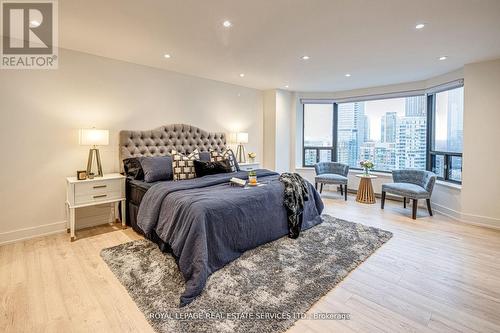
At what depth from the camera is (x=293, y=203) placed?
10.7 feet

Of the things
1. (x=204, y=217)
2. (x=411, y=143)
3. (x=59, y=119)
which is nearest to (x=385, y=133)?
(x=411, y=143)

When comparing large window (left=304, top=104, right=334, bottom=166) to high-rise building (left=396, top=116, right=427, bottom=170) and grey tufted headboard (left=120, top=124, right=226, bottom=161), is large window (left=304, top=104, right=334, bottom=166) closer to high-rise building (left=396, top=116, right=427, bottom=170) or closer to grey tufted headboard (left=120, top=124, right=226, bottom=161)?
high-rise building (left=396, top=116, right=427, bottom=170)

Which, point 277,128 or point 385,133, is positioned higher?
point 277,128

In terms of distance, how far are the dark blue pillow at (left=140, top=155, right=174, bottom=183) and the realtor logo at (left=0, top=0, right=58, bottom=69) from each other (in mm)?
1674

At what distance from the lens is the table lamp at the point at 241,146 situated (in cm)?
538

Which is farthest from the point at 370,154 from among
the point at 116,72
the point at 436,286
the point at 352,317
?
the point at 116,72

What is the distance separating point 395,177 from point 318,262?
3148 mm

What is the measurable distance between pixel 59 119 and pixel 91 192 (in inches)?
42.1

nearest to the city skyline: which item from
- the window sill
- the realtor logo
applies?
the window sill

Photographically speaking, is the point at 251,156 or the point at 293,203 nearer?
the point at 293,203

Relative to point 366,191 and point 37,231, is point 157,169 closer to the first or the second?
point 37,231

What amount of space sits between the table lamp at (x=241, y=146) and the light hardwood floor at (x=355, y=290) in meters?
2.82

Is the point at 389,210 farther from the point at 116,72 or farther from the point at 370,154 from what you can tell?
the point at 116,72

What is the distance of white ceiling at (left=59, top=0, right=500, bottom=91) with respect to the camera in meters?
2.31
